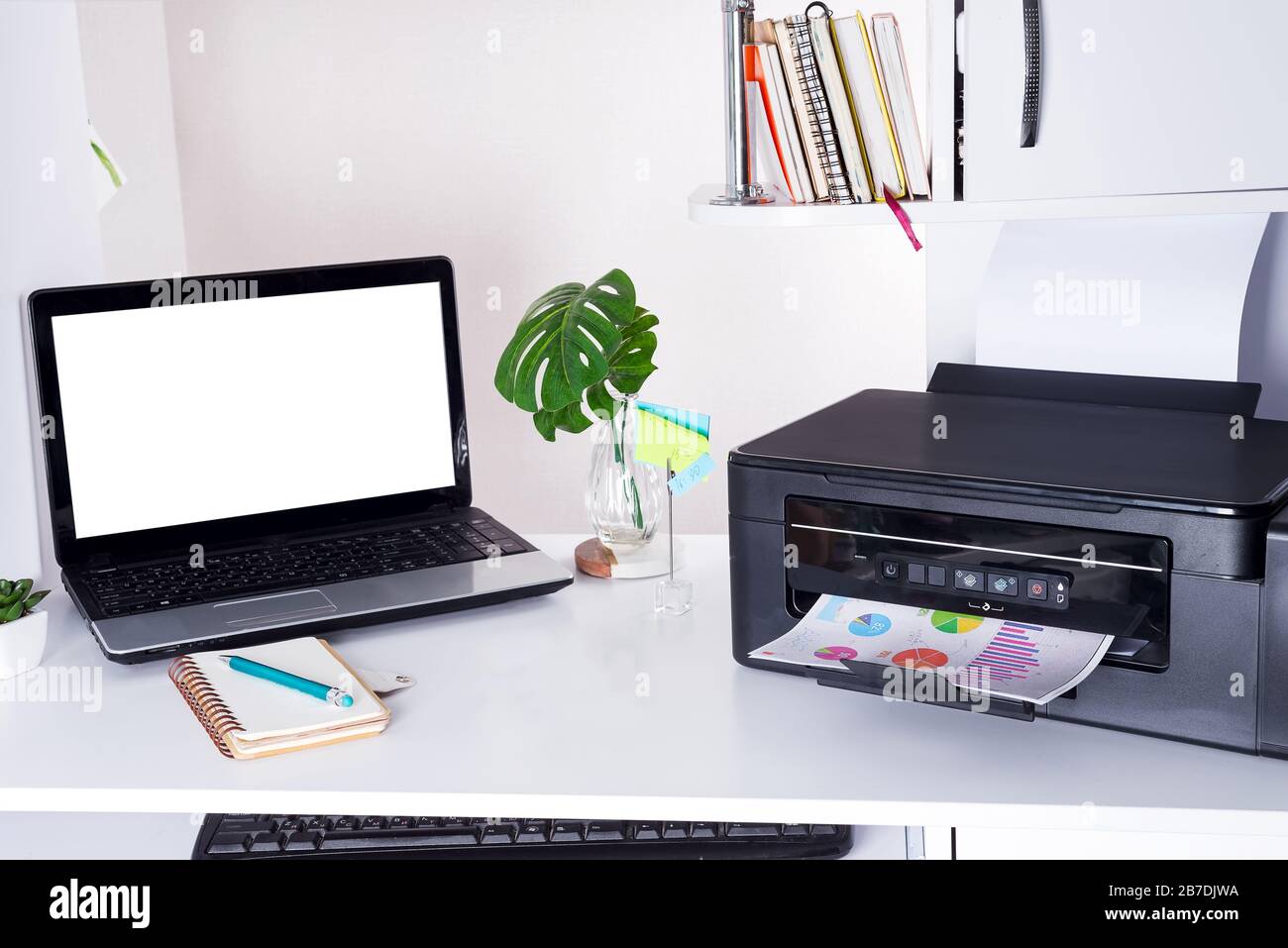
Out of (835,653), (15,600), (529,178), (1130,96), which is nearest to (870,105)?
(1130,96)

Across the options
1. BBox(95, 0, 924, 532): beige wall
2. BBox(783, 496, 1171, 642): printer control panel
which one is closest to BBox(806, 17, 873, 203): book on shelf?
BBox(783, 496, 1171, 642): printer control panel

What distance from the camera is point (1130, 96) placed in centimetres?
113

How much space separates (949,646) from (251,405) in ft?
2.64

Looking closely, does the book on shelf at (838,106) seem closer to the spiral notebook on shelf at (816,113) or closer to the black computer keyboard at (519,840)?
the spiral notebook on shelf at (816,113)

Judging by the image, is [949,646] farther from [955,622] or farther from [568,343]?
[568,343]

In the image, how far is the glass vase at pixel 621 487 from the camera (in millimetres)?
1426

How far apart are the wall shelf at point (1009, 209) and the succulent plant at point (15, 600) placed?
76 cm

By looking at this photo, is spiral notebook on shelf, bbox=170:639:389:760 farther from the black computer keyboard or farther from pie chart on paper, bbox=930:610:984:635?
pie chart on paper, bbox=930:610:984:635

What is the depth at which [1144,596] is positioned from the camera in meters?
0.96

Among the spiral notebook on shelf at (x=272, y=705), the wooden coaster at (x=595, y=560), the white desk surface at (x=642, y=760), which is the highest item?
the wooden coaster at (x=595, y=560)

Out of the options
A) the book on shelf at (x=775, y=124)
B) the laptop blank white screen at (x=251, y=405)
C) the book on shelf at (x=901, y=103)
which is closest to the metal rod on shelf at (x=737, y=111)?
the book on shelf at (x=775, y=124)

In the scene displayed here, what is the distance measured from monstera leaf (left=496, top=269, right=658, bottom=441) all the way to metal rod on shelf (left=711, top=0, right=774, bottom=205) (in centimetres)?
16
